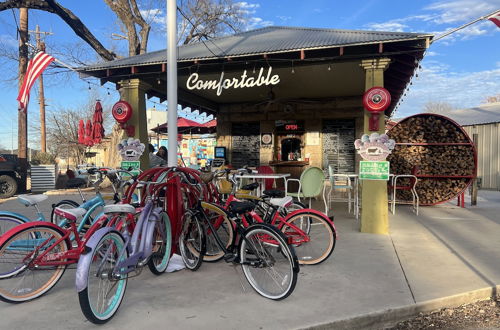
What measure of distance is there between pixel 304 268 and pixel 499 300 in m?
1.91

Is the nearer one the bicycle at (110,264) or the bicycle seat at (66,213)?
the bicycle at (110,264)

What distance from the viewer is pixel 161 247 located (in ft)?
12.5

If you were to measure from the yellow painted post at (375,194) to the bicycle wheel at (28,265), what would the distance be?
4.37m

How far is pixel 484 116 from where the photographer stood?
56.5 feet

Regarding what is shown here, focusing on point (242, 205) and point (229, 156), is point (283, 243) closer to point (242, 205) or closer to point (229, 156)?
point (242, 205)

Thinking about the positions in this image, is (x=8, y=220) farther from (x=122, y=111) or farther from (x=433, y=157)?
(x=433, y=157)

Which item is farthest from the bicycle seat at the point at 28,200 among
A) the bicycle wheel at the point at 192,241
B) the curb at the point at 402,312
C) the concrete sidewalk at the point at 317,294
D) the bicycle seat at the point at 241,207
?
the curb at the point at 402,312

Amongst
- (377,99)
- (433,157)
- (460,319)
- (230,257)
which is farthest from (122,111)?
(433,157)

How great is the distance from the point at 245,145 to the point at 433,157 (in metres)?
5.70

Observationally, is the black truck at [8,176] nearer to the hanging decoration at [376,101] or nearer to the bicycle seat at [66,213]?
the bicycle seat at [66,213]

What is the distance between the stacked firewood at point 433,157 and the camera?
900 centimetres

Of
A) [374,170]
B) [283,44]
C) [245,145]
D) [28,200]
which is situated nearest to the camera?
[28,200]

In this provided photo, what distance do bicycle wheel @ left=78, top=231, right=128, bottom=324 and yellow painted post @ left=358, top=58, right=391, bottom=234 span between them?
13.2 feet

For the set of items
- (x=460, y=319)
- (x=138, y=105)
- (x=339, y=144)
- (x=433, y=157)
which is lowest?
(x=460, y=319)
